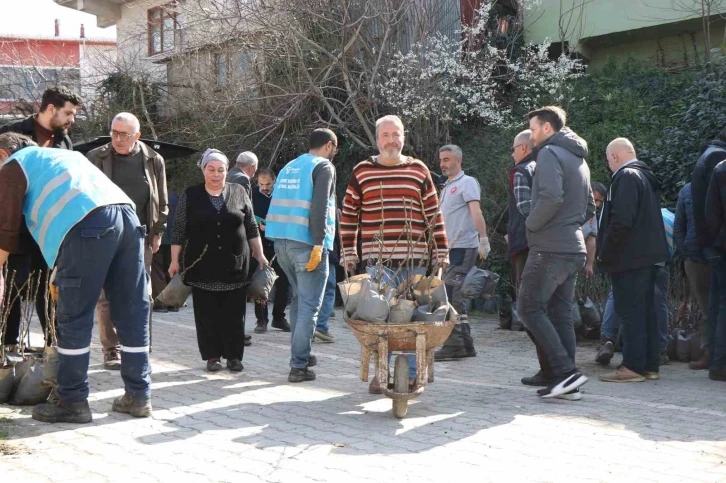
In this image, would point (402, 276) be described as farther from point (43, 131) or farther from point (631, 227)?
point (43, 131)

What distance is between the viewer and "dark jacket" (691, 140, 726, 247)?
767cm

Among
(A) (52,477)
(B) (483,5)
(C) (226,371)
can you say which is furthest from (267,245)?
(B) (483,5)

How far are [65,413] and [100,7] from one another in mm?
23547

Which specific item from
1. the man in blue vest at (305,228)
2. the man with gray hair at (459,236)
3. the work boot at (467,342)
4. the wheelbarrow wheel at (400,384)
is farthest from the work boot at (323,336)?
the wheelbarrow wheel at (400,384)

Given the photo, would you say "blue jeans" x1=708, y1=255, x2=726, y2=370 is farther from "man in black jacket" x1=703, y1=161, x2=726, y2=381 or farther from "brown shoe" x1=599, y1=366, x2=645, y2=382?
"brown shoe" x1=599, y1=366, x2=645, y2=382

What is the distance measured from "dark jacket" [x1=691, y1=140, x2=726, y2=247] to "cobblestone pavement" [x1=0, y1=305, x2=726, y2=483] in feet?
4.17

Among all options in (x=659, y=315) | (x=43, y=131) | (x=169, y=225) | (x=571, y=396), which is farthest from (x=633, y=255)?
(x=169, y=225)

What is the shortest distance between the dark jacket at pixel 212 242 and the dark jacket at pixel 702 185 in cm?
390

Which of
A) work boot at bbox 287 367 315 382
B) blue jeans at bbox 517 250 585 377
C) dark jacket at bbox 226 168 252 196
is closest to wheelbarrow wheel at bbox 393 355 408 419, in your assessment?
blue jeans at bbox 517 250 585 377

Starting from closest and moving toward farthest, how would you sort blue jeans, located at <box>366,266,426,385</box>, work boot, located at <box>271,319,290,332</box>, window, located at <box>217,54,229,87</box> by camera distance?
blue jeans, located at <box>366,266,426,385</box>, work boot, located at <box>271,319,290,332</box>, window, located at <box>217,54,229,87</box>

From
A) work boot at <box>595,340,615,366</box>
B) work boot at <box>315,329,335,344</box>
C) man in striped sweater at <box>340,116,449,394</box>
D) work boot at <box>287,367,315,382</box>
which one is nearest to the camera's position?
man in striped sweater at <box>340,116,449,394</box>

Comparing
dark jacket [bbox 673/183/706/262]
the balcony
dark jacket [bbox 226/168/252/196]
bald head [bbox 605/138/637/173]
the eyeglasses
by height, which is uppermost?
the balcony

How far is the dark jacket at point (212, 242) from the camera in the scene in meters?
7.53

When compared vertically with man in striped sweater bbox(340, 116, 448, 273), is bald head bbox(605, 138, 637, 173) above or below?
above
